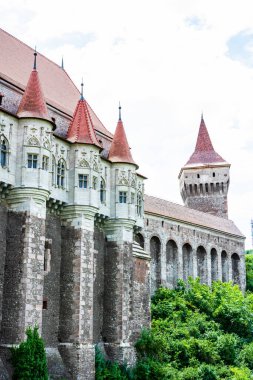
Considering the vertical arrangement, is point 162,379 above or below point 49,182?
below

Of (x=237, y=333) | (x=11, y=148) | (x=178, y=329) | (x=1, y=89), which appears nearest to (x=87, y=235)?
(x=11, y=148)

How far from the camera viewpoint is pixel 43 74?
108 feet

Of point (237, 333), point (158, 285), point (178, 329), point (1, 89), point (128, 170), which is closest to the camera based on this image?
point (1, 89)

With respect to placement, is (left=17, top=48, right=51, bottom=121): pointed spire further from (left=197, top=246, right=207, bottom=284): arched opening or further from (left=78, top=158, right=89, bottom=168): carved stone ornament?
(left=197, top=246, right=207, bottom=284): arched opening

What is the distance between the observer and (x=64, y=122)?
29984mm

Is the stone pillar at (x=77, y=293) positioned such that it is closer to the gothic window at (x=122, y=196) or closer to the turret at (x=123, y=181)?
the turret at (x=123, y=181)

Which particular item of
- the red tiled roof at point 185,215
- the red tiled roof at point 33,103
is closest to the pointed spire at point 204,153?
the red tiled roof at point 185,215

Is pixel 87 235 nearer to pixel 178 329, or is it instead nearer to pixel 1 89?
pixel 1 89

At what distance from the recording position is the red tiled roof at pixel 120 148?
103 ft

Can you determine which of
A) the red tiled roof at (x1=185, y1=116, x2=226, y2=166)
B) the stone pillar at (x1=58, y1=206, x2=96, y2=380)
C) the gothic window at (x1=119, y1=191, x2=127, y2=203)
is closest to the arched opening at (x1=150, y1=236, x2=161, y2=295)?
the gothic window at (x1=119, y1=191, x2=127, y2=203)

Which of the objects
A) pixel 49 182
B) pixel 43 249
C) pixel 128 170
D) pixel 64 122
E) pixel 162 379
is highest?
pixel 64 122

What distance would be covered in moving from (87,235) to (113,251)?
362cm

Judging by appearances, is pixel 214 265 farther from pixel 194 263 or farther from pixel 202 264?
pixel 194 263

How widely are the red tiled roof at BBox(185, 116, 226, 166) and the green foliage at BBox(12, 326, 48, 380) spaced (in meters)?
44.1
